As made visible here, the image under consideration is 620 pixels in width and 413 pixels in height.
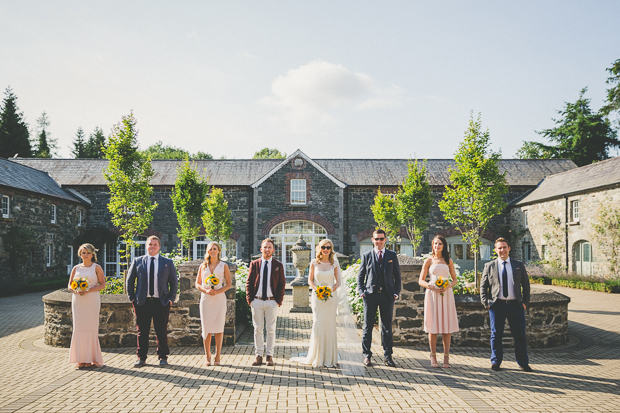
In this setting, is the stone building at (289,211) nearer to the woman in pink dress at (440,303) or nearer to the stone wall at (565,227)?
the stone wall at (565,227)

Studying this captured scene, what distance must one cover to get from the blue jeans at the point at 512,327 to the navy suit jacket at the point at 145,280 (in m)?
4.71

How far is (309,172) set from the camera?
23.1 m

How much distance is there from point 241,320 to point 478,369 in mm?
4795

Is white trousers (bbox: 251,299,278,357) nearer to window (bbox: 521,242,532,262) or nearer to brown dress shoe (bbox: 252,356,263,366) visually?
brown dress shoe (bbox: 252,356,263,366)

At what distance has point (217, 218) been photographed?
67.2ft

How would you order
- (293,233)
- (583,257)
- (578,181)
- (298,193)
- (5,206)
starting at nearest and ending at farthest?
(5,206)
(583,257)
(578,181)
(298,193)
(293,233)

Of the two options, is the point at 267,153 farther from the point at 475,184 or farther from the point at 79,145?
the point at 475,184

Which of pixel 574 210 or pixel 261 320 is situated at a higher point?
pixel 574 210

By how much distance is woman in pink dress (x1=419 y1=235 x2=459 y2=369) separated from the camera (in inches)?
248

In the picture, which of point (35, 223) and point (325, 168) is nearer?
A: point (35, 223)

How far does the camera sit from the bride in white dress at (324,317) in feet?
20.3

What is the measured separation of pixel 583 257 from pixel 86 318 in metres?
20.4

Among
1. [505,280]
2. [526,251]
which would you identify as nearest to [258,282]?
[505,280]

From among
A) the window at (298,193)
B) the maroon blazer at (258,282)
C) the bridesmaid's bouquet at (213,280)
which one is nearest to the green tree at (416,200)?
the window at (298,193)
